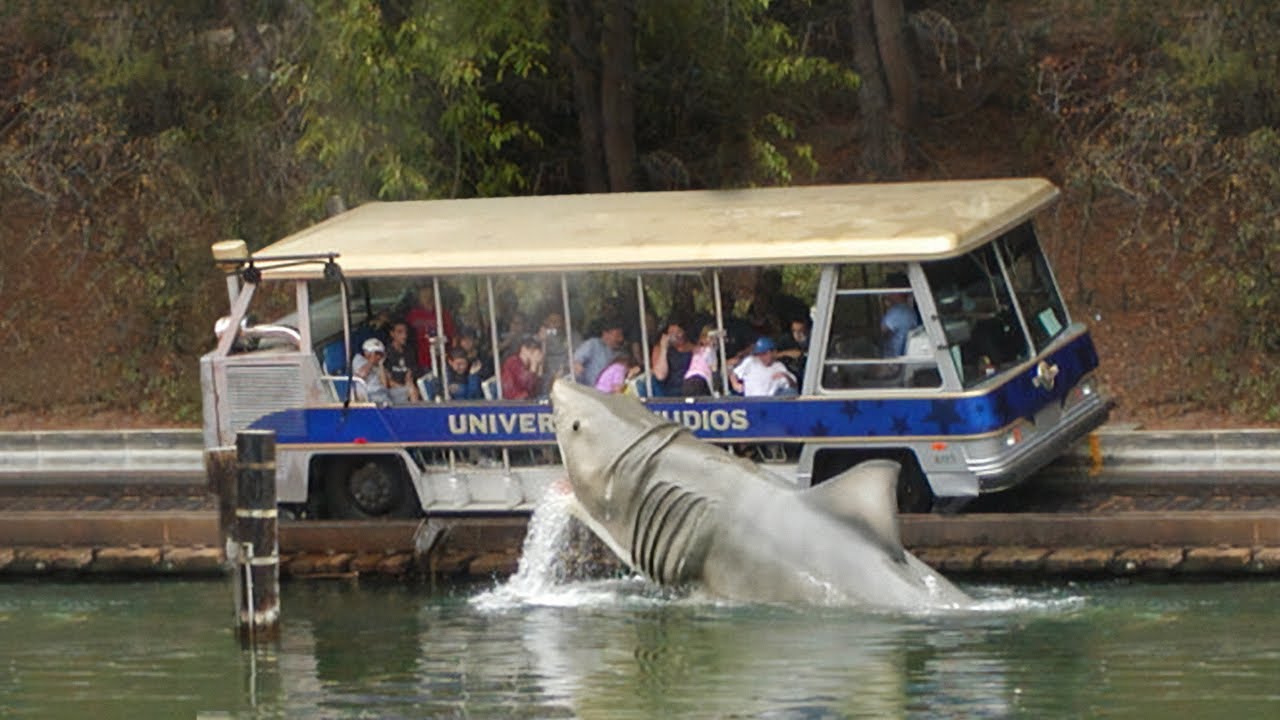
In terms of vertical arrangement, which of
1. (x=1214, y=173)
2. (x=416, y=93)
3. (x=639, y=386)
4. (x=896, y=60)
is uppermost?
(x=896, y=60)

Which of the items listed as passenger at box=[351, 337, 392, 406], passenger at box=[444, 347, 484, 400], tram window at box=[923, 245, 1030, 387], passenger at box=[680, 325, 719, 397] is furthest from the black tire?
tram window at box=[923, 245, 1030, 387]

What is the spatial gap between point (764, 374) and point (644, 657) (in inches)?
156

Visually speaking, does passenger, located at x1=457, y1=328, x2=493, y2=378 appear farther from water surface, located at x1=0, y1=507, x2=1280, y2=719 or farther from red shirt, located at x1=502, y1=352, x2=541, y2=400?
water surface, located at x1=0, y1=507, x2=1280, y2=719

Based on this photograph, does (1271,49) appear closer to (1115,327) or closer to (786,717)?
(1115,327)

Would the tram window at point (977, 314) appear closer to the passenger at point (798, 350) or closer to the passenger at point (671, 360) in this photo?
the passenger at point (798, 350)

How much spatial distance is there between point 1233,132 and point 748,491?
1179 cm

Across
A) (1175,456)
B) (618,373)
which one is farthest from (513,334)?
(1175,456)

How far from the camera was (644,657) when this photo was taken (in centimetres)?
1814

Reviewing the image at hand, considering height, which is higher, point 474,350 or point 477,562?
point 474,350

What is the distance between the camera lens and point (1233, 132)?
96.0 ft

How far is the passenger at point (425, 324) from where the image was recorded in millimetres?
22312

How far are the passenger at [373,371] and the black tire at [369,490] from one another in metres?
0.61

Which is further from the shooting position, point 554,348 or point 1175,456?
point 1175,456

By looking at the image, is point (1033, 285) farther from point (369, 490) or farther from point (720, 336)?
point (369, 490)
